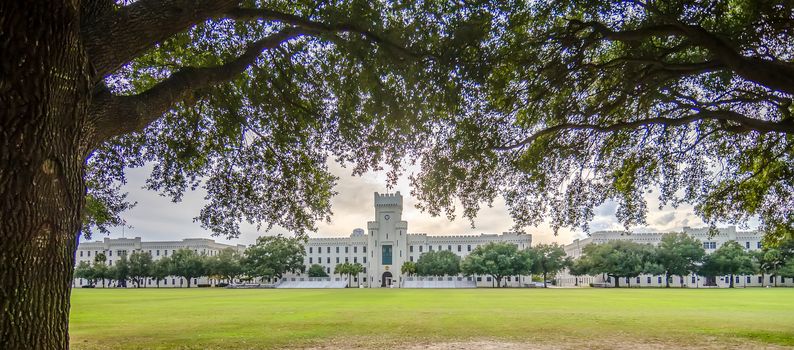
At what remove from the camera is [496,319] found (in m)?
20.8

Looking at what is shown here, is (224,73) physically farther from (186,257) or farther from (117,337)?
(186,257)

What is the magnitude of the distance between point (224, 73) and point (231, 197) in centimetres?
595

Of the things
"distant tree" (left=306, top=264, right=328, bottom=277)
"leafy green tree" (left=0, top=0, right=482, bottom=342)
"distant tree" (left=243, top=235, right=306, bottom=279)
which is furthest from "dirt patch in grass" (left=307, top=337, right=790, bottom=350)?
"distant tree" (left=306, top=264, right=328, bottom=277)

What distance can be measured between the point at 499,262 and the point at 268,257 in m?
40.1

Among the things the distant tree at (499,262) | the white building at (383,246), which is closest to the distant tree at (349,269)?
the white building at (383,246)

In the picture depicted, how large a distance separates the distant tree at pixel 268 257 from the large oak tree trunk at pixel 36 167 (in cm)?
9131

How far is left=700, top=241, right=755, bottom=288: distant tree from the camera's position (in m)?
80.2

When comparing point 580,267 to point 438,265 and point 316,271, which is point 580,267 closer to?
point 438,265

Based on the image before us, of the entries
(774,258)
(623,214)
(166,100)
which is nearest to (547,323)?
(623,214)

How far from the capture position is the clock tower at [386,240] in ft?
379

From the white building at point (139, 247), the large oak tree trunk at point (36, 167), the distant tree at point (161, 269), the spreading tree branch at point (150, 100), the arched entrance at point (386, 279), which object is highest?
the spreading tree branch at point (150, 100)

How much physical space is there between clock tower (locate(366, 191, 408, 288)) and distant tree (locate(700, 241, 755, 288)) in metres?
57.0

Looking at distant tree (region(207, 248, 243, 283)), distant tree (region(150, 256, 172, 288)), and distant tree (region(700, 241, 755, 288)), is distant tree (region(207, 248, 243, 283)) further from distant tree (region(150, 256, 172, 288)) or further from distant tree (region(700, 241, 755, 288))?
distant tree (region(700, 241, 755, 288))

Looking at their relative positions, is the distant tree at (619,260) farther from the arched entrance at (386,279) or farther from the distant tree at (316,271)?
the distant tree at (316,271)
